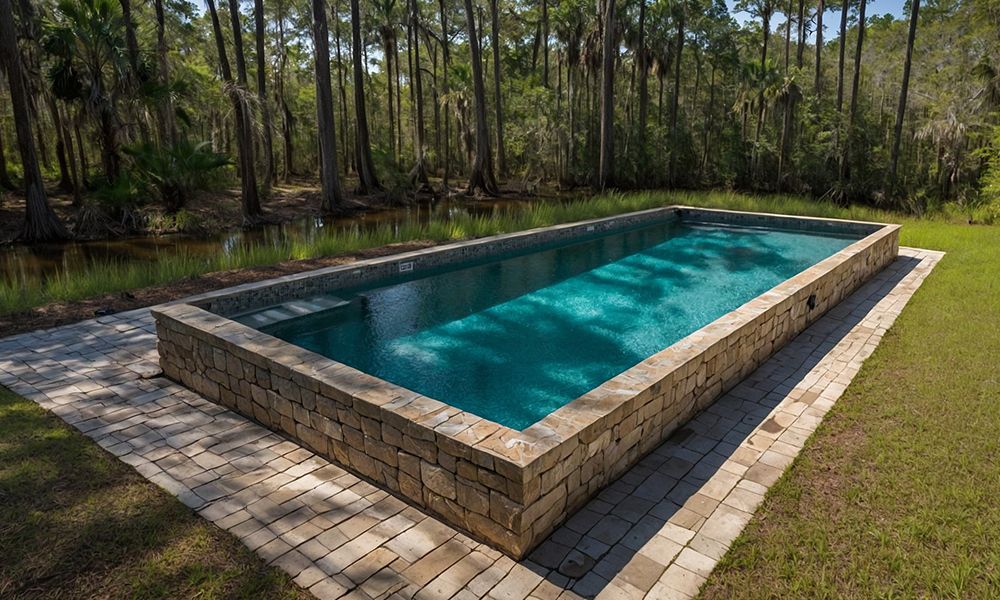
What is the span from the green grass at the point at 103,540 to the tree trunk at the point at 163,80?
1474cm

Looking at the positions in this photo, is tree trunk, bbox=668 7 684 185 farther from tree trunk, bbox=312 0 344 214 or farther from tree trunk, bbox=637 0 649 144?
tree trunk, bbox=312 0 344 214

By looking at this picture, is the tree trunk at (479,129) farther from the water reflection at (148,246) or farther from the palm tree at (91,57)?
the palm tree at (91,57)

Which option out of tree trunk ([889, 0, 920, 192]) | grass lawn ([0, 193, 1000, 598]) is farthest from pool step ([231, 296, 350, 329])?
tree trunk ([889, 0, 920, 192])

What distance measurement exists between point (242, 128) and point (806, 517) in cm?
1508

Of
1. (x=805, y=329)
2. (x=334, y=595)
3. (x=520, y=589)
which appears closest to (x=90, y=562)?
(x=334, y=595)

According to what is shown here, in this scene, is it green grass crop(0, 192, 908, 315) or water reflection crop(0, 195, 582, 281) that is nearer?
green grass crop(0, 192, 908, 315)

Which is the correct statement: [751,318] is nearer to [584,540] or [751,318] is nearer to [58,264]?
[584,540]

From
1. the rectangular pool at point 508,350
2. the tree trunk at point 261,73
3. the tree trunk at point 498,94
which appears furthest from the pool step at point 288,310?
the tree trunk at point 498,94

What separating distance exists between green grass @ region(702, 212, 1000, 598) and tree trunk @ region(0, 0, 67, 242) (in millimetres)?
14249

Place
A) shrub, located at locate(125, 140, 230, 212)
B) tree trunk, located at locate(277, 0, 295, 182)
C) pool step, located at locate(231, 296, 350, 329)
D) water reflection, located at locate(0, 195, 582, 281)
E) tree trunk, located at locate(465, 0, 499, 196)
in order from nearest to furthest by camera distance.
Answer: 1. pool step, located at locate(231, 296, 350, 329)
2. water reflection, located at locate(0, 195, 582, 281)
3. shrub, located at locate(125, 140, 230, 212)
4. tree trunk, located at locate(465, 0, 499, 196)
5. tree trunk, located at locate(277, 0, 295, 182)

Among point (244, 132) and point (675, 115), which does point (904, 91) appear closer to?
point (675, 115)

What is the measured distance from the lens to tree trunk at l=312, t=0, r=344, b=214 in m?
15.4

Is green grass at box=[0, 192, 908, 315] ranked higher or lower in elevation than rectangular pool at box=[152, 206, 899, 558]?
higher

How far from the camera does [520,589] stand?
273cm
